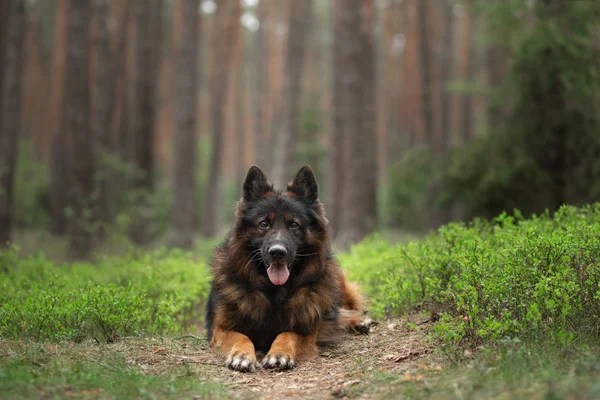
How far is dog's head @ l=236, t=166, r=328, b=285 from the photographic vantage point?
5480mm

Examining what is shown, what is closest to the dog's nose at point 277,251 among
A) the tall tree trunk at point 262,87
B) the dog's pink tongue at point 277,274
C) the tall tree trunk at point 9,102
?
the dog's pink tongue at point 277,274

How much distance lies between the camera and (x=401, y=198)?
75.2 ft

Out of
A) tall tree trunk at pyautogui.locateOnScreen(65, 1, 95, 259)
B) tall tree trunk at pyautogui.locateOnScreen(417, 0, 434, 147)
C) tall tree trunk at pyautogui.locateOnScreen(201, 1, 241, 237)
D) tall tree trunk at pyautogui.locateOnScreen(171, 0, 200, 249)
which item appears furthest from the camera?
tall tree trunk at pyautogui.locateOnScreen(201, 1, 241, 237)

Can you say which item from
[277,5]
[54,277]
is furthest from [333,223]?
[277,5]

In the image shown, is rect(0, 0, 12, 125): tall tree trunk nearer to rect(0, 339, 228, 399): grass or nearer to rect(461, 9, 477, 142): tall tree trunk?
rect(0, 339, 228, 399): grass

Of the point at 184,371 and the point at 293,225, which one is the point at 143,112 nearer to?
the point at 293,225

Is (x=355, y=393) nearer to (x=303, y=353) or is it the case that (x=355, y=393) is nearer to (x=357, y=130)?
(x=303, y=353)

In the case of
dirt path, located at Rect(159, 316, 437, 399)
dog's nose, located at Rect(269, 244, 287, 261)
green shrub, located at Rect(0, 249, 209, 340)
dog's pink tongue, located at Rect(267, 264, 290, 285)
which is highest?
dog's nose, located at Rect(269, 244, 287, 261)

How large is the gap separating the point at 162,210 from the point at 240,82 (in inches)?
783

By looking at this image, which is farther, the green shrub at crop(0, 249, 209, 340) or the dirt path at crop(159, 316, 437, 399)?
the green shrub at crop(0, 249, 209, 340)

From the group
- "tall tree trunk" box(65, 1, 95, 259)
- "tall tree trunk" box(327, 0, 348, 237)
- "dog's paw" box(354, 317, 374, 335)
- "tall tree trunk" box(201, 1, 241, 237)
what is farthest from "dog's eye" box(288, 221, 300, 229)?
"tall tree trunk" box(201, 1, 241, 237)

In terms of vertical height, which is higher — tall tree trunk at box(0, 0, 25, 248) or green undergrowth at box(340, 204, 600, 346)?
tall tree trunk at box(0, 0, 25, 248)

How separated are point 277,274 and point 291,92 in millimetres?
17235

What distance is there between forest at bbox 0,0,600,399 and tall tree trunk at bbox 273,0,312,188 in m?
0.07
